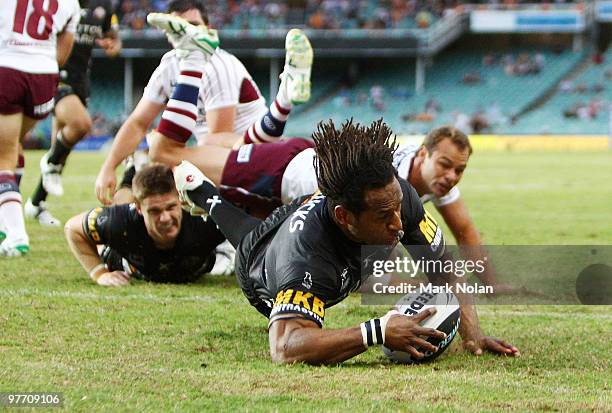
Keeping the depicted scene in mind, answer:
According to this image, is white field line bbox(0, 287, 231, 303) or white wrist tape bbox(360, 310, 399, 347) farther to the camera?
white field line bbox(0, 287, 231, 303)

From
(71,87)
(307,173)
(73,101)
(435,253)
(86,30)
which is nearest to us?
(435,253)

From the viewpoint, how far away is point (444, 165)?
255 inches

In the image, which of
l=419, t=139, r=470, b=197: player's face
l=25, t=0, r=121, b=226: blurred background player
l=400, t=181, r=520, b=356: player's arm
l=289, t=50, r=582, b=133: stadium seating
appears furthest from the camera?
l=289, t=50, r=582, b=133: stadium seating

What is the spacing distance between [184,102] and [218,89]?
1178 millimetres

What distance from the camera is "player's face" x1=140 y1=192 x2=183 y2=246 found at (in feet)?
22.4

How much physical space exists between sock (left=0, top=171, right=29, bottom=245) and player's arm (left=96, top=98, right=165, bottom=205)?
68cm

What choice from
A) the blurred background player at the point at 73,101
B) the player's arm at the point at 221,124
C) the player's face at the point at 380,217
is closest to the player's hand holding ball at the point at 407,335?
the player's face at the point at 380,217

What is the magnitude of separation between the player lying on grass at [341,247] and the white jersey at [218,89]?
11.7ft

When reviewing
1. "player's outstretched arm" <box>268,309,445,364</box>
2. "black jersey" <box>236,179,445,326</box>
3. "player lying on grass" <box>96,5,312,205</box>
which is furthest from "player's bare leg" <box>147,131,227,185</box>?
"player's outstretched arm" <box>268,309,445,364</box>

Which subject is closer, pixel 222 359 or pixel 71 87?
pixel 222 359

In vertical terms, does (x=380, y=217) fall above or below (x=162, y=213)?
above

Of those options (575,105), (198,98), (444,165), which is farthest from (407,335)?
(575,105)

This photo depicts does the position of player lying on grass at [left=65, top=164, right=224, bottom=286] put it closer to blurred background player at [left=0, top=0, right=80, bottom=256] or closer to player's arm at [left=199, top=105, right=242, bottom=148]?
blurred background player at [left=0, top=0, right=80, bottom=256]

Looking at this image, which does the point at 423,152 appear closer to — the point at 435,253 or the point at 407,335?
the point at 435,253
